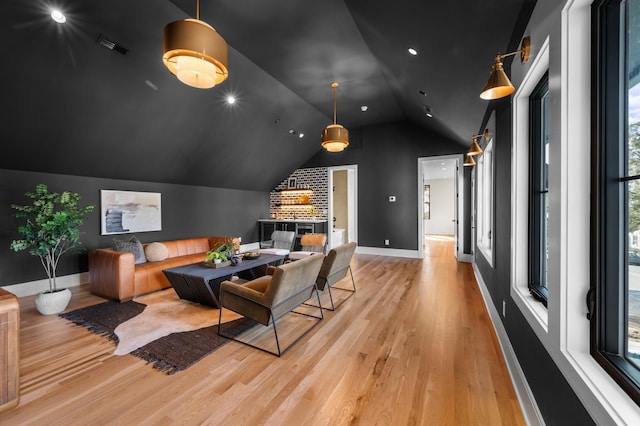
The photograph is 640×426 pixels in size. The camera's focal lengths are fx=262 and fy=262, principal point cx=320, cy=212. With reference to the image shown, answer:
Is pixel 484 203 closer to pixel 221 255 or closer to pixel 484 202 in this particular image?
pixel 484 202

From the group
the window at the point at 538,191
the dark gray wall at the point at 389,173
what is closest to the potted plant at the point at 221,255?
the window at the point at 538,191

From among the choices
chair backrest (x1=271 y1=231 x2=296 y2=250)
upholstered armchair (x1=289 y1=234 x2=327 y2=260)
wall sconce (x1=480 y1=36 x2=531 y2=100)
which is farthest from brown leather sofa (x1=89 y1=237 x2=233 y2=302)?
wall sconce (x1=480 y1=36 x2=531 y2=100)

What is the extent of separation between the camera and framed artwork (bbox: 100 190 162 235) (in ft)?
15.8

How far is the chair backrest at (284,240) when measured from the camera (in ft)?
19.3

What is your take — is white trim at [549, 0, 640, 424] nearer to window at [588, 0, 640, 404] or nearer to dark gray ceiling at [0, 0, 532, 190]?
window at [588, 0, 640, 404]

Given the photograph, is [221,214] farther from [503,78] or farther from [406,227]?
[503,78]

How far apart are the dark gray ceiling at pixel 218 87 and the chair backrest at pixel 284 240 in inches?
89.0

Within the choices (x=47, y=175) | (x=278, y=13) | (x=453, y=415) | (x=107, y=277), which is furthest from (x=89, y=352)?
(x=278, y=13)

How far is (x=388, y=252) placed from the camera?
Answer: 714 centimetres

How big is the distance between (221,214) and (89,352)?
193 inches

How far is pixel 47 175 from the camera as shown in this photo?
165 inches

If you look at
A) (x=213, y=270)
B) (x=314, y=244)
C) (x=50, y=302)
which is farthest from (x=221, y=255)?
(x=314, y=244)

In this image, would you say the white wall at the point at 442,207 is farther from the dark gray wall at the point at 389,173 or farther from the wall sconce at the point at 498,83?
the wall sconce at the point at 498,83

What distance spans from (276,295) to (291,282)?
0.19m
